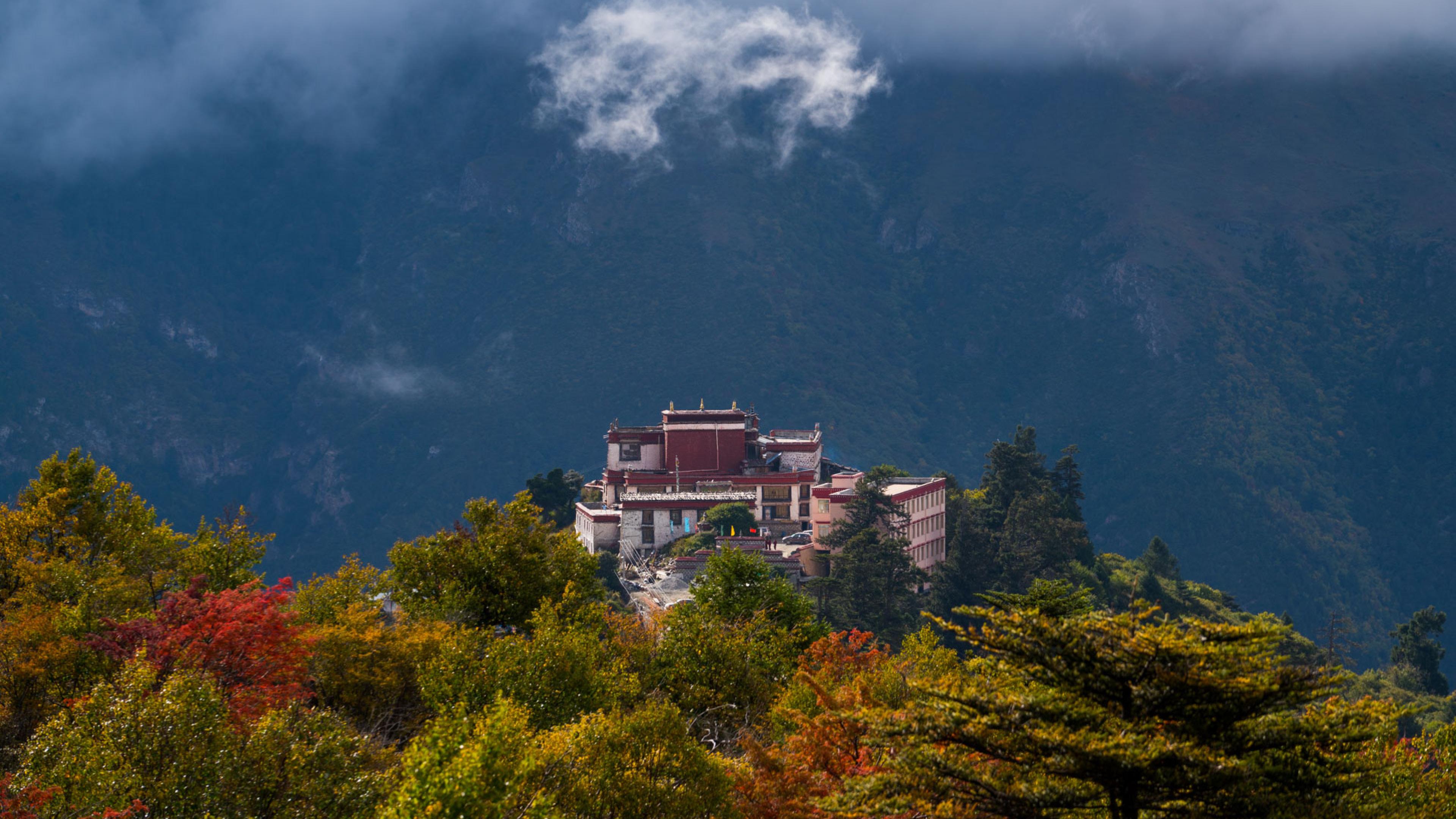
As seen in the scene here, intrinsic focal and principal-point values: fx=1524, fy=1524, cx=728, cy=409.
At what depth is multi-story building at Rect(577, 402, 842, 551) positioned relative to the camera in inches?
4250

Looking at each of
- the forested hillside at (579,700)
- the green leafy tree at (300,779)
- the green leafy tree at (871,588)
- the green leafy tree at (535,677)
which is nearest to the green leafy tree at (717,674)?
the forested hillside at (579,700)

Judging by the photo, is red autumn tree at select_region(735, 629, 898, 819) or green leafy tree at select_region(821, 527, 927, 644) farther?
green leafy tree at select_region(821, 527, 927, 644)

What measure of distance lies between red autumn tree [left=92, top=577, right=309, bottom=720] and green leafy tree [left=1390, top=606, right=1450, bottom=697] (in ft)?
323

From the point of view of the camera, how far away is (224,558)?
168 feet

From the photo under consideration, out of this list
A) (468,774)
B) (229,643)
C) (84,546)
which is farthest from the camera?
(84,546)

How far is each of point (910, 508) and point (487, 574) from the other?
210ft

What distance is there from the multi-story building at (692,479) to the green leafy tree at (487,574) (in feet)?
183

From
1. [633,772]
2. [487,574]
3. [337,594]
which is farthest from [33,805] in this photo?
[487,574]

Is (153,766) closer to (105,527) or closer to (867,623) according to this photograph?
(105,527)

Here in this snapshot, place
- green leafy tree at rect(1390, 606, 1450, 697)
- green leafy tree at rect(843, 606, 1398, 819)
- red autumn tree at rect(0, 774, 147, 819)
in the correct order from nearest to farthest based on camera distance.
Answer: green leafy tree at rect(843, 606, 1398, 819)
red autumn tree at rect(0, 774, 147, 819)
green leafy tree at rect(1390, 606, 1450, 697)

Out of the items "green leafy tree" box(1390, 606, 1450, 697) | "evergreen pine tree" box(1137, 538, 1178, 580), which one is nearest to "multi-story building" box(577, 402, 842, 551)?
"evergreen pine tree" box(1137, 538, 1178, 580)

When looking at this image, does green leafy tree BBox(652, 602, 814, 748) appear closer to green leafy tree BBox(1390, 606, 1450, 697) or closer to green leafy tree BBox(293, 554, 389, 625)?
A: green leafy tree BBox(293, 554, 389, 625)

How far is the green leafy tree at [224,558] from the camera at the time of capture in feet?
165

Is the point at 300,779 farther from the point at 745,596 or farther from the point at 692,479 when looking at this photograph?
the point at 692,479
